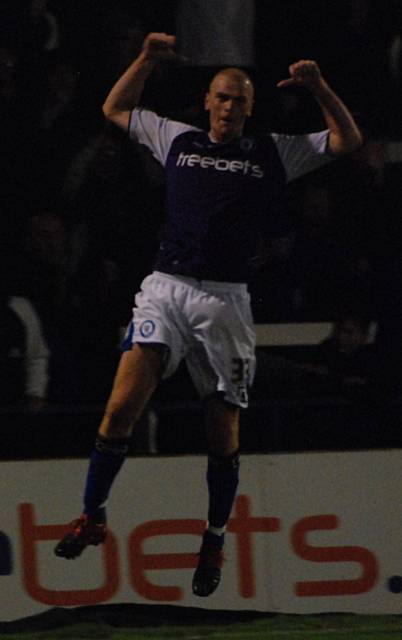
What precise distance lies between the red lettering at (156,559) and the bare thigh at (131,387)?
3.74ft

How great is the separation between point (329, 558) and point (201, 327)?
1.62 metres

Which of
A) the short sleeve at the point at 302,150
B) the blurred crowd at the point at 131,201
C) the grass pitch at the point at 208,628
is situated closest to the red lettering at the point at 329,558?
the grass pitch at the point at 208,628

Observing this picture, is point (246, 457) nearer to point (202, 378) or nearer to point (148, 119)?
point (202, 378)

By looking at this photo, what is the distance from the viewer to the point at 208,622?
920 centimetres

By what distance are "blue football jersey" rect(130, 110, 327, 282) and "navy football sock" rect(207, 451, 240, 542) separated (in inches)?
32.5

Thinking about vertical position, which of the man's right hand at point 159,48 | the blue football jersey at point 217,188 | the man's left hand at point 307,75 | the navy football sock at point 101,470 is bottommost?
the navy football sock at point 101,470

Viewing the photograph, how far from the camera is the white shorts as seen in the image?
8.28 meters

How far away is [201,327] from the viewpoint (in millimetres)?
8328

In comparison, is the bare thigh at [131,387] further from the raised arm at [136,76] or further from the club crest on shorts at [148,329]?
the raised arm at [136,76]

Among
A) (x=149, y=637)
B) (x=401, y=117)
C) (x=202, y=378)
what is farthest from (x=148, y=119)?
A: (x=401, y=117)

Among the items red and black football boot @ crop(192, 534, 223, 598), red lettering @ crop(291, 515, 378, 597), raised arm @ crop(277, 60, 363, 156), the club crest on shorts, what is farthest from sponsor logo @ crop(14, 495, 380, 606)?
raised arm @ crop(277, 60, 363, 156)

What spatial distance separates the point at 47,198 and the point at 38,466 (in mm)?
1540

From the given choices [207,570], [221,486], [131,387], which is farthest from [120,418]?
[207,570]

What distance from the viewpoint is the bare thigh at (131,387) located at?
8.13 meters
